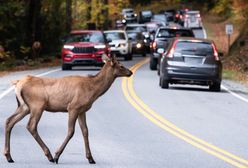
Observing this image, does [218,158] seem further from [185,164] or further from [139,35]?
[139,35]

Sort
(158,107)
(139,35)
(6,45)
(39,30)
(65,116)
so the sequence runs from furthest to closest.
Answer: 1. (139,35)
2. (39,30)
3. (6,45)
4. (158,107)
5. (65,116)

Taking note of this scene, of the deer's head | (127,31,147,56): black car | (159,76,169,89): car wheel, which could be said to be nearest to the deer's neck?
the deer's head

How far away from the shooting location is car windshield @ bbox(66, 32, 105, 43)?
118 ft

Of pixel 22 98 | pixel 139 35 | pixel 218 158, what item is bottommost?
pixel 139 35

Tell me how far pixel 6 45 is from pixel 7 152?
33.3 metres

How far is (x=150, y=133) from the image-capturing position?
14.4m

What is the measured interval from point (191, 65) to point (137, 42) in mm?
27301

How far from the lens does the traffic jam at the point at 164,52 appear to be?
2508 cm

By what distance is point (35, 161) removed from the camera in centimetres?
1095

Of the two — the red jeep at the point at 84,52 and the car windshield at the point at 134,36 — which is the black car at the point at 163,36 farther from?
the car windshield at the point at 134,36

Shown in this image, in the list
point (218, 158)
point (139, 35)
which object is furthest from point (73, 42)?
point (218, 158)

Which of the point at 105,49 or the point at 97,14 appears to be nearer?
the point at 105,49

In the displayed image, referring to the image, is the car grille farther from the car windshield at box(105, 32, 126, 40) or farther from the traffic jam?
the car windshield at box(105, 32, 126, 40)

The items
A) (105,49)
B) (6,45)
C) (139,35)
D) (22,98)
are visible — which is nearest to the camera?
(22,98)
